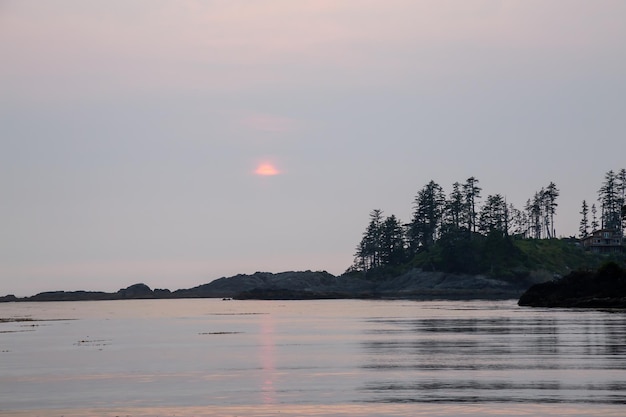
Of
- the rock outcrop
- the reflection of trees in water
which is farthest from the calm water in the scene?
the rock outcrop

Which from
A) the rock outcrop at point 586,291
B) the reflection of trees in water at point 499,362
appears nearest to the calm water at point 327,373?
the reflection of trees in water at point 499,362

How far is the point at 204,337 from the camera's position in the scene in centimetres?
7738

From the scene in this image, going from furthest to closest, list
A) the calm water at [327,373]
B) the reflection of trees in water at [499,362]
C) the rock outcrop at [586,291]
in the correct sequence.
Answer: the rock outcrop at [586,291]
the reflection of trees in water at [499,362]
the calm water at [327,373]

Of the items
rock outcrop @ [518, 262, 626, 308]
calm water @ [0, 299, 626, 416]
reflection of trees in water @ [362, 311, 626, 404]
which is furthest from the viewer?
rock outcrop @ [518, 262, 626, 308]

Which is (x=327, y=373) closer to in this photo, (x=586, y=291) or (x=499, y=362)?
(x=499, y=362)

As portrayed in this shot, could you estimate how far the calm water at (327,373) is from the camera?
112ft

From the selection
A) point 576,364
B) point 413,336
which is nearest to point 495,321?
point 413,336

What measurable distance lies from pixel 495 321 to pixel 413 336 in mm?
21632

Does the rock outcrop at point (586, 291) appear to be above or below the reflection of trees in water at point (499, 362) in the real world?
above

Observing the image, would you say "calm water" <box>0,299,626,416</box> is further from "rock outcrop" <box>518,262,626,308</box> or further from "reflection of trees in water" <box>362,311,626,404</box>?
"rock outcrop" <box>518,262,626,308</box>

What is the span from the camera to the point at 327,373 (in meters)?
45.6

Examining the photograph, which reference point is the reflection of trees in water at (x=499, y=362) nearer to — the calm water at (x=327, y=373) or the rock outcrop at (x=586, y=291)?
the calm water at (x=327, y=373)

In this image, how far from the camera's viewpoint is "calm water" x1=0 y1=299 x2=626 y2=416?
34.1 meters

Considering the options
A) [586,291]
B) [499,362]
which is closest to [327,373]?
[499,362]
